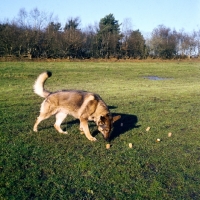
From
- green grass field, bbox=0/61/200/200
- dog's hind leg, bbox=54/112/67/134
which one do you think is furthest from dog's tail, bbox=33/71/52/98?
green grass field, bbox=0/61/200/200

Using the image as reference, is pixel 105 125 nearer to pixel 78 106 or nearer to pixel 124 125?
pixel 78 106

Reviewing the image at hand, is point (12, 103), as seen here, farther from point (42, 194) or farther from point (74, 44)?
point (74, 44)

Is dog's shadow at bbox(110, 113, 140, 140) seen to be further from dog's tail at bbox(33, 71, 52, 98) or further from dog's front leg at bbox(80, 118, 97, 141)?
dog's tail at bbox(33, 71, 52, 98)

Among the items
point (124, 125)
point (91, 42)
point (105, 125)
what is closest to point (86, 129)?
point (105, 125)

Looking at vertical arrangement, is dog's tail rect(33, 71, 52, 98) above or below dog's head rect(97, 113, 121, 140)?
above

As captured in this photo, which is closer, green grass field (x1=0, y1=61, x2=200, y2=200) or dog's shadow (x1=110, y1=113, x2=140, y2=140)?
green grass field (x1=0, y1=61, x2=200, y2=200)

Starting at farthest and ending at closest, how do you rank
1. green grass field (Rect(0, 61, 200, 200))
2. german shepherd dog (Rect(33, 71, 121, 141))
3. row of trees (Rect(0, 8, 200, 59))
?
1. row of trees (Rect(0, 8, 200, 59))
2. german shepherd dog (Rect(33, 71, 121, 141))
3. green grass field (Rect(0, 61, 200, 200))

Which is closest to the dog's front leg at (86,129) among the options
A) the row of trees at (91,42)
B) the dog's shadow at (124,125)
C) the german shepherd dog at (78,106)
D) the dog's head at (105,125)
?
the german shepherd dog at (78,106)

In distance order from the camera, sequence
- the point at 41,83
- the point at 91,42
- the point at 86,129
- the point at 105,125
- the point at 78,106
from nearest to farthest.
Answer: the point at 105,125 < the point at 86,129 < the point at 78,106 < the point at 41,83 < the point at 91,42

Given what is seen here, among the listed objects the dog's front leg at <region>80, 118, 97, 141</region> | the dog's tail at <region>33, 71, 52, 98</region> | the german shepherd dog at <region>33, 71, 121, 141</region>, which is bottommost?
the dog's front leg at <region>80, 118, 97, 141</region>

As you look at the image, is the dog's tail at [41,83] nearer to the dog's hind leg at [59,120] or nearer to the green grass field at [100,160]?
the dog's hind leg at [59,120]

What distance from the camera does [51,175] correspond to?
5258mm

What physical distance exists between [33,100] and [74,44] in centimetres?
3712

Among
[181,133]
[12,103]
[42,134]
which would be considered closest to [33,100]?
[12,103]
